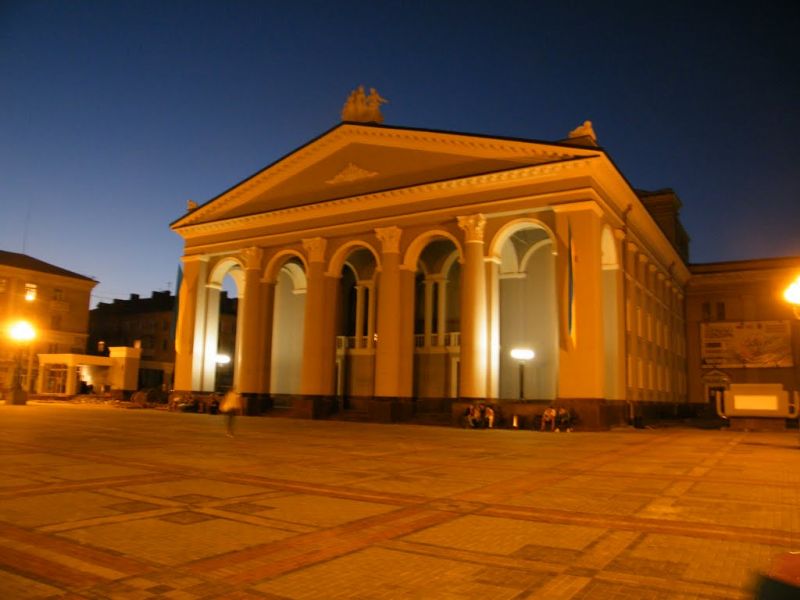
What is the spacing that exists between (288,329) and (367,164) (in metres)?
12.0

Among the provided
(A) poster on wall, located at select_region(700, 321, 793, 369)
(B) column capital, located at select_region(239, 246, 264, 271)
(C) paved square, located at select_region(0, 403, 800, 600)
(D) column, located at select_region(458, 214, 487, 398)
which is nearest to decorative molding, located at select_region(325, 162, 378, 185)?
(B) column capital, located at select_region(239, 246, 264, 271)

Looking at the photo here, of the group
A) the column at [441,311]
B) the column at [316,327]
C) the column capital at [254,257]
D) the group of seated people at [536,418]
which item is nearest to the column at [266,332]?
the column capital at [254,257]

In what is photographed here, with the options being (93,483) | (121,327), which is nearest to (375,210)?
(93,483)

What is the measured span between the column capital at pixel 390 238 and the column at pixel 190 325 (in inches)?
492

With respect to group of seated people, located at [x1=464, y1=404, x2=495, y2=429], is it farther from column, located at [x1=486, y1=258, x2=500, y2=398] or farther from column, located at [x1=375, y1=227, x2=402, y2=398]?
column, located at [x1=375, y1=227, x2=402, y2=398]

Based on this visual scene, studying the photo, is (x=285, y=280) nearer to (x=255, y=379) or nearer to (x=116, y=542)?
(x=255, y=379)

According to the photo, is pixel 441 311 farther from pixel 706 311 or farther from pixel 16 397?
pixel 706 311

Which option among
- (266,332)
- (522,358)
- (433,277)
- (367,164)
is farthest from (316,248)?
(522,358)

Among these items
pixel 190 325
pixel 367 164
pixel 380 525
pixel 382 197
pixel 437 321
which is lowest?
pixel 380 525

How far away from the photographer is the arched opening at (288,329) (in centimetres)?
3919

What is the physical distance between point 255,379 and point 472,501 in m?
27.3

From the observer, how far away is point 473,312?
1093 inches

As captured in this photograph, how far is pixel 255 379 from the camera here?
34375 mm

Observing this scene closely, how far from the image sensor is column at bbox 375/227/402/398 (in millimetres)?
29906
